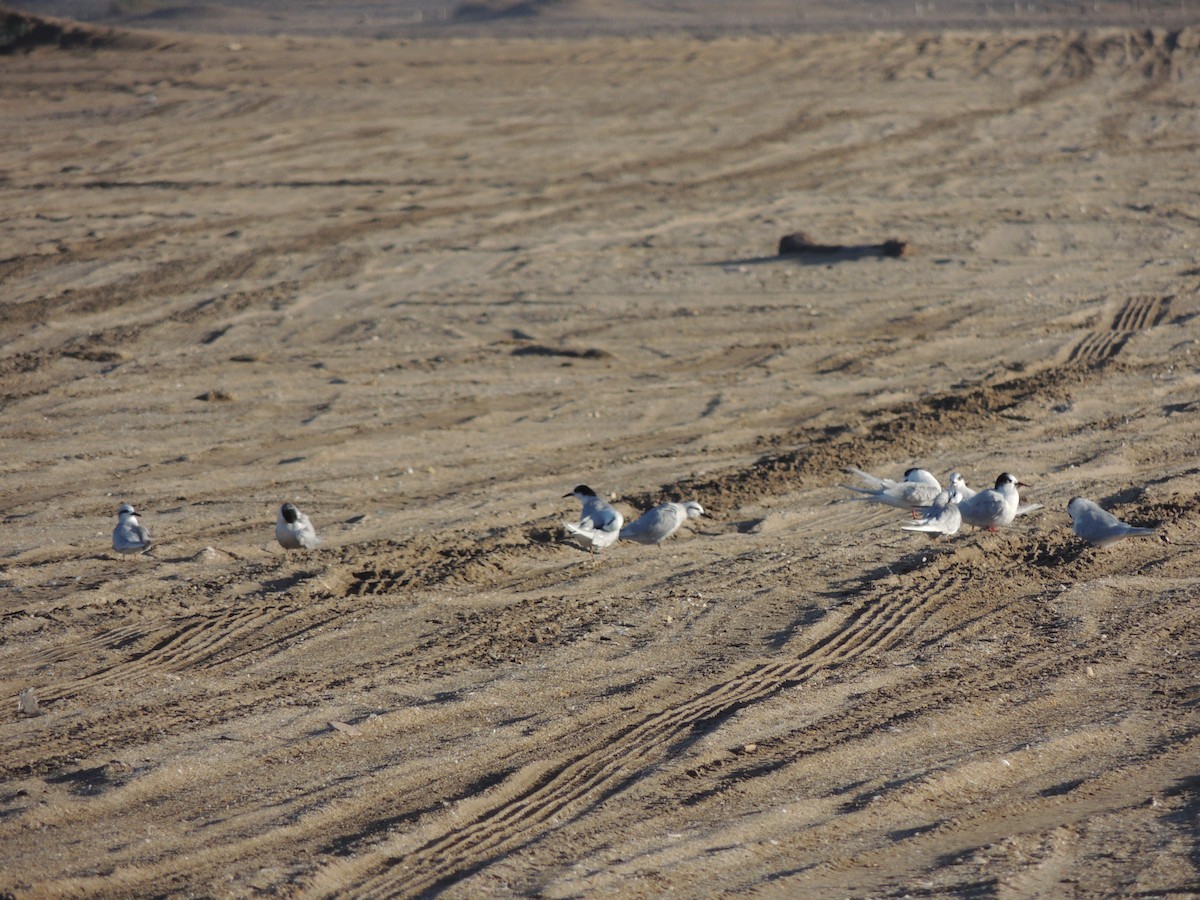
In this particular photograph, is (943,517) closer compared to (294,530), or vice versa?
(943,517)

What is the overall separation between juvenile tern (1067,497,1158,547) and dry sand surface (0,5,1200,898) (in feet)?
0.55

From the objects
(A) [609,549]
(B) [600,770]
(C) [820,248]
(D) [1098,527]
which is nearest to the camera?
(B) [600,770]

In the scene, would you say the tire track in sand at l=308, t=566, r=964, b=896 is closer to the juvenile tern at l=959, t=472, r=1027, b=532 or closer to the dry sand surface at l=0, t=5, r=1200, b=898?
the dry sand surface at l=0, t=5, r=1200, b=898

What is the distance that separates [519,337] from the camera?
41.7 ft

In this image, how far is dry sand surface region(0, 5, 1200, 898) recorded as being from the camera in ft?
15.5

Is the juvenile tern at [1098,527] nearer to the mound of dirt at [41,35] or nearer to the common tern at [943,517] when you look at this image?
the common tern at [943,517]

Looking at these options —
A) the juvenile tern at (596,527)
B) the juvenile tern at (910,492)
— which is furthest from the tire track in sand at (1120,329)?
the juvenile tern at (596,527)

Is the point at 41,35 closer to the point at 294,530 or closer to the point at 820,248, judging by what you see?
the point at 820,248

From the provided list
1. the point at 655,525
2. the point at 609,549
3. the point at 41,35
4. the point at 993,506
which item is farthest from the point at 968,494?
the point at 41,35

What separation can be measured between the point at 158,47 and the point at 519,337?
27.6m

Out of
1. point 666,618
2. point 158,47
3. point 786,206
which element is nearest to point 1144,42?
point 786,206

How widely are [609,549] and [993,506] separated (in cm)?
227

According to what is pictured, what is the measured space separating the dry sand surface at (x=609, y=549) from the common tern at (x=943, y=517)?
0.20m

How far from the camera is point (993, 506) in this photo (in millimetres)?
7340
